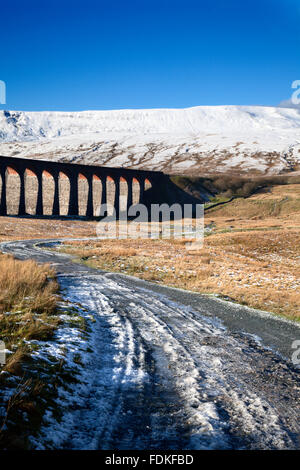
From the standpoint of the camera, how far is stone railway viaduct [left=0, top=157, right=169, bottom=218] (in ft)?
224

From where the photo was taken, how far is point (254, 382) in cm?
709

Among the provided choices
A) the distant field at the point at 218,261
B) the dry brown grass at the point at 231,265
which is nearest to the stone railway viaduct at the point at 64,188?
the distant field at the point at 218,261

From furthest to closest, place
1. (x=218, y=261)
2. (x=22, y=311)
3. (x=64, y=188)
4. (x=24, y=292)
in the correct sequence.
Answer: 1. (x=64, y=188)
2. (x=218, y=261)
3. (x=24, y=292)
4. (x=22, y=311)

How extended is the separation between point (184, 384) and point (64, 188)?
73.1 m

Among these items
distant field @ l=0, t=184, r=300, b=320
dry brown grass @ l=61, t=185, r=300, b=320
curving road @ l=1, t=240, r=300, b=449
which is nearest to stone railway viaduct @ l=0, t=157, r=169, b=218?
distant field @ l=0, t=184, r=300, b=320

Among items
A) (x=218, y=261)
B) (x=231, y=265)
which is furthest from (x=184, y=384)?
(x=218, y=261)

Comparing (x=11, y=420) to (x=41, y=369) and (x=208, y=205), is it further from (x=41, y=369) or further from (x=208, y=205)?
(x=208, y=205)

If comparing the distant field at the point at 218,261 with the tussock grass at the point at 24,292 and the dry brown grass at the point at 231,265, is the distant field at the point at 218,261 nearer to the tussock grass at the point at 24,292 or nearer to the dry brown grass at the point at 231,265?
the dry brown grass at the point at 231,265

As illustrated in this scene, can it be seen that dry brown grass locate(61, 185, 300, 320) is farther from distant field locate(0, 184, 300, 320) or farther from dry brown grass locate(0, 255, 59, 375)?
dry brown grass locate(0, 255, 59, 375)

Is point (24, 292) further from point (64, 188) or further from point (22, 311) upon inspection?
point (64, 188)

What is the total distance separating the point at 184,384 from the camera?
6805 mm

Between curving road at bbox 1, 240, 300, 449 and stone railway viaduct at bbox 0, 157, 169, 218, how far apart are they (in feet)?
201

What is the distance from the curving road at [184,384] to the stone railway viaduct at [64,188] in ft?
201

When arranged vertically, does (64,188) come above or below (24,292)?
above
